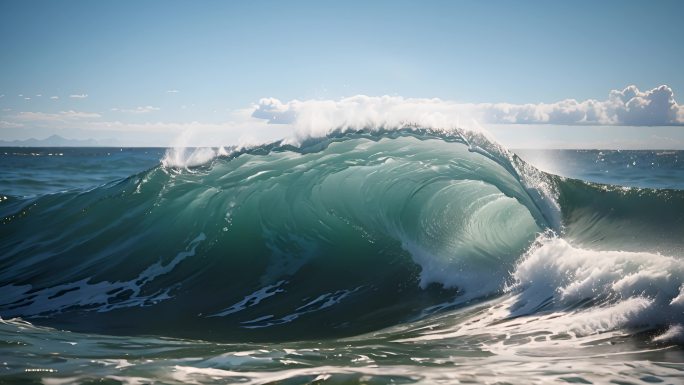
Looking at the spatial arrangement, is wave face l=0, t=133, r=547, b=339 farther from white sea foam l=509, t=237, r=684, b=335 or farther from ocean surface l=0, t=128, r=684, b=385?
white sea foam l=509, t=237, r=684, b=335

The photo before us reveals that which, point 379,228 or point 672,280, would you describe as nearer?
point 672,280

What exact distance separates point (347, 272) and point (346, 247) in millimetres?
716

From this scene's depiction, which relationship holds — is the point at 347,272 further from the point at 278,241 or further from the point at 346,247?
the point at 278,241

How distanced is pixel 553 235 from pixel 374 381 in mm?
4793

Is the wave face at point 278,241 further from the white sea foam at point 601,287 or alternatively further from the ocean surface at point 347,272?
the white sea foam at point 601,287

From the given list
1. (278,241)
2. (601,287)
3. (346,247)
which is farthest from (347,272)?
(601,287)

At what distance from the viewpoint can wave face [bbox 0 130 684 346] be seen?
5207 millimetres

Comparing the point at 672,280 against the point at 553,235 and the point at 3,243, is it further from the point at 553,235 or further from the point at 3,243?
the point at 3,243

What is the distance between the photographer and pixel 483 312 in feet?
17.6

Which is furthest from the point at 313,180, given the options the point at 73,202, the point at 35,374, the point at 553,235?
the point at 35,374

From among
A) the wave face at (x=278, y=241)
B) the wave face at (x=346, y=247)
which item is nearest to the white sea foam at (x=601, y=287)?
the wave face at (x=346, y=247)

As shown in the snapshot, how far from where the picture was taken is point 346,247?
7805 millimetres

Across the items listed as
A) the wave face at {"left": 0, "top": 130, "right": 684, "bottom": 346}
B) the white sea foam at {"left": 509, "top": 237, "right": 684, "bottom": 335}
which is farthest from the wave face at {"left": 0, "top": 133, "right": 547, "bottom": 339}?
the white sea foam at {"left": 509, "top": 237, "right": 684, "bottom": 335}

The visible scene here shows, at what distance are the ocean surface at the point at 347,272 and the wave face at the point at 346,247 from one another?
0.03 metres
